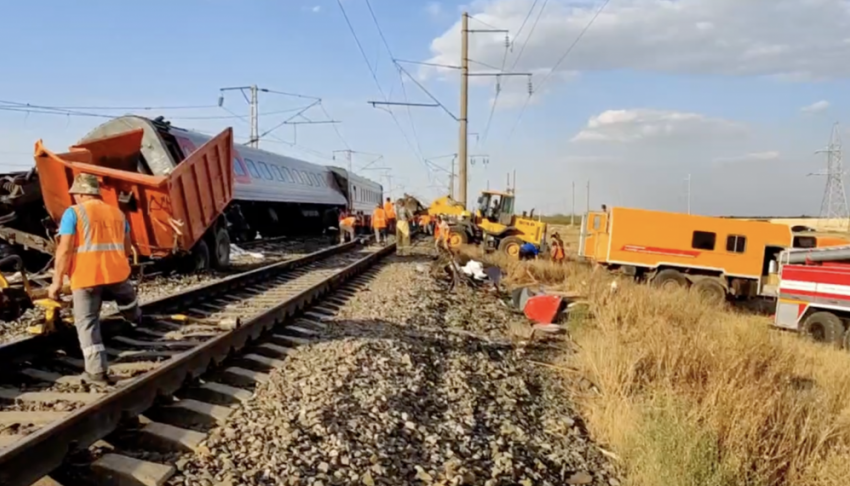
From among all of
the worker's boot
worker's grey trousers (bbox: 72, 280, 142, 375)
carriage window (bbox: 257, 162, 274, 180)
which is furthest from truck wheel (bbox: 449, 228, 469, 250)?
the worker's boot

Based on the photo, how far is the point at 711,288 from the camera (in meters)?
21.5

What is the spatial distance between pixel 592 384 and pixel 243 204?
16054 millimetres

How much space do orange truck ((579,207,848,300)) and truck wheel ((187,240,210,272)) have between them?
14012 mm

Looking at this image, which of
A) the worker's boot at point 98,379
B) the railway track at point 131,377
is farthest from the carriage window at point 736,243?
the worker's boot at point 98,379

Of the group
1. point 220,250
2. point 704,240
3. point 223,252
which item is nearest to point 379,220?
point 704,240

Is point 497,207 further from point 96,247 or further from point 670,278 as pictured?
point 96,247

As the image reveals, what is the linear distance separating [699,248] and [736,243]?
1158 millimetres

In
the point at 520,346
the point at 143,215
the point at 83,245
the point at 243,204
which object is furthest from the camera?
the point at 243,204

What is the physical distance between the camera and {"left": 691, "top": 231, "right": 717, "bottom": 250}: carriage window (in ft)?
72.3

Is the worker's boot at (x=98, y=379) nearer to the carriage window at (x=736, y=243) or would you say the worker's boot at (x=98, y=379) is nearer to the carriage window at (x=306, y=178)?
the carriage window at (x=736, y=243)

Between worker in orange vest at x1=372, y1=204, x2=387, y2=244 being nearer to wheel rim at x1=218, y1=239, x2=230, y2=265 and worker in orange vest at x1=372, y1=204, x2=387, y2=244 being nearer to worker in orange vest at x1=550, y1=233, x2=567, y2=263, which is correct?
worker in orange vest at x1=550, y1=233, x2=567, y2=263

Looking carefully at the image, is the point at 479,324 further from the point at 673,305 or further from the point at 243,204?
the point at 243,204

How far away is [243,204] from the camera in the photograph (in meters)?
20.9

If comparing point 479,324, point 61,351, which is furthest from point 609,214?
point 61,351
